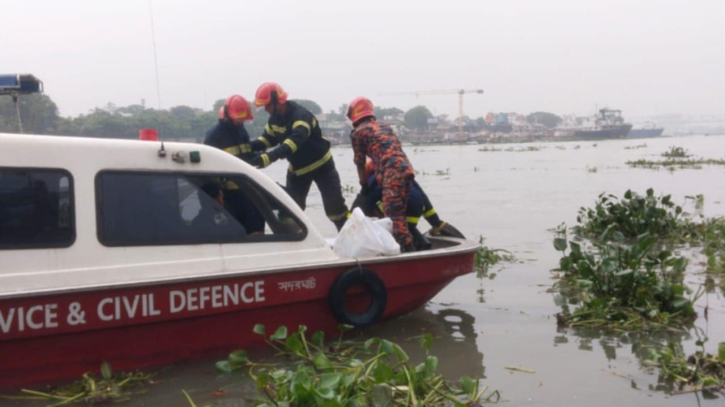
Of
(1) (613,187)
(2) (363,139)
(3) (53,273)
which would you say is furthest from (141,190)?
(1) (613,187)

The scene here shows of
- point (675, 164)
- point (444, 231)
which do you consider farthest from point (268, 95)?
point (675, 164)

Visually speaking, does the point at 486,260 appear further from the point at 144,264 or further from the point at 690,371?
the point at 144,264

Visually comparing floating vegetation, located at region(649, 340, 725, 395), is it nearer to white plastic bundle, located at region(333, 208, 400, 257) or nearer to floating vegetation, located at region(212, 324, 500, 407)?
floating vegetation, located at region(212, 324, 500, 407)

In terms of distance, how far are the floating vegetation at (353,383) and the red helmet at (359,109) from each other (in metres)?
2.44

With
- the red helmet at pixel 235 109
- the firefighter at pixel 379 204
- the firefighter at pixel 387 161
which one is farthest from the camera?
the firefighter at pixel 379 204

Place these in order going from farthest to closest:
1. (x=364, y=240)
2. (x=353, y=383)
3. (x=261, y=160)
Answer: (x=261, y=160) → (x=364, y=240) → (x=353, y=383)

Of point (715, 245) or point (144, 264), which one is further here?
point (715, 245)

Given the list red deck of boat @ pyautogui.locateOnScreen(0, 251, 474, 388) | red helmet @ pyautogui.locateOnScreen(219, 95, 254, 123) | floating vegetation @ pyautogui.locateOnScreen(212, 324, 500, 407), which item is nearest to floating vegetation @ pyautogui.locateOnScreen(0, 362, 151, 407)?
red deck of boat @ pyautogui.locateOnScreen(0, 251, 474, 388)

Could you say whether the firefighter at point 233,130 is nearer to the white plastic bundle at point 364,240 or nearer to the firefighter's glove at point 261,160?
the firefighter's glove at point 261,160

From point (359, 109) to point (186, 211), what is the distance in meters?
2.34

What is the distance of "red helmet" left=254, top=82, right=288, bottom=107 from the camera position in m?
7.43

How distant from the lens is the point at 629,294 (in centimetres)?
673

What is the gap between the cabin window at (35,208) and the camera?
4688 millimetres

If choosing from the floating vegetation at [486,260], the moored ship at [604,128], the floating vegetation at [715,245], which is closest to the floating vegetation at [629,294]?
the floating vegetation at [715,245]
